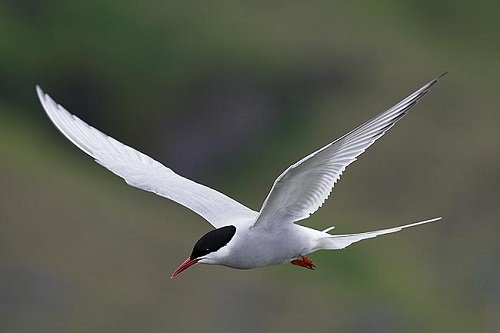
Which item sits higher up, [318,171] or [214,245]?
[318,171]

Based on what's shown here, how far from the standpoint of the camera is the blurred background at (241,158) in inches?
964

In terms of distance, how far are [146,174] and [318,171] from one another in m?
1.97

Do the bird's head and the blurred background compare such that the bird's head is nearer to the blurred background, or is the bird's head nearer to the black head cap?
the black head cap

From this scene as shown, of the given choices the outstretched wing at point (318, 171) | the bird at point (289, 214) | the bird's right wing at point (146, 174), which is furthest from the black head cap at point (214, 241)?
the bird's right wing at point (146, 174)

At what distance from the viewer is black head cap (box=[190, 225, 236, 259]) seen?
33.8ft

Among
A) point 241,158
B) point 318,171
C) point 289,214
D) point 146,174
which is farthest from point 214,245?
point 241,158

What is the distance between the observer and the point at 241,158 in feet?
96.0

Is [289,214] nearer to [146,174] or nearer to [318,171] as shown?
[318,171]

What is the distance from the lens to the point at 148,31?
98.7 ft

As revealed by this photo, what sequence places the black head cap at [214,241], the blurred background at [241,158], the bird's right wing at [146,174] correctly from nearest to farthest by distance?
the black head cap at [214,241] → the bird's right wing at [146,174] → the blurred background at [241,158]

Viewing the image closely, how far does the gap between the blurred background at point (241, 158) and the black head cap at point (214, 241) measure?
13.2 m

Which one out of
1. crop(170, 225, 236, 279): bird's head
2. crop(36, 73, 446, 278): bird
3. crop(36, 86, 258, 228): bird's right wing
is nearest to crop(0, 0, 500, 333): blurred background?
crop(36, 86, 258, 228): bird's right wing

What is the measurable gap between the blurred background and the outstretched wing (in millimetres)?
13232

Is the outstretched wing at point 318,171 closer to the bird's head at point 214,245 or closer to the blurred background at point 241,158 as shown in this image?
the bird's head at point 214,245
